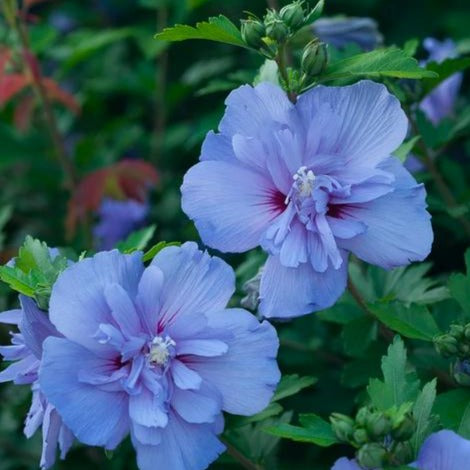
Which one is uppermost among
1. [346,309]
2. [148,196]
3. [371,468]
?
[371,468]

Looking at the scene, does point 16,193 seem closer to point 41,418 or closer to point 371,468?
point 41,418

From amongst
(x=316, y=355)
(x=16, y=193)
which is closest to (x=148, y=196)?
(x=16, y=193)

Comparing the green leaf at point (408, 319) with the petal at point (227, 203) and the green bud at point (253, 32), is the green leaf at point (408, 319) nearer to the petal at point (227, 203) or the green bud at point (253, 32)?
the petal at point (227, 203)

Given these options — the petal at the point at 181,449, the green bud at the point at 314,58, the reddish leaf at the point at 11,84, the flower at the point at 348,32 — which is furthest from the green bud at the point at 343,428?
the reddish leaf at the point at 11,84

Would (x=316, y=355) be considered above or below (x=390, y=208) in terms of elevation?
below

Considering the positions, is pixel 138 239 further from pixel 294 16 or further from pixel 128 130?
pixel 128 130

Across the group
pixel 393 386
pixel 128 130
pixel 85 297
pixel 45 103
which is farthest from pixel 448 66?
pixel 128 130

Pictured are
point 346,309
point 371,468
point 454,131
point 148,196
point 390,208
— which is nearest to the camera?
point 371,468
